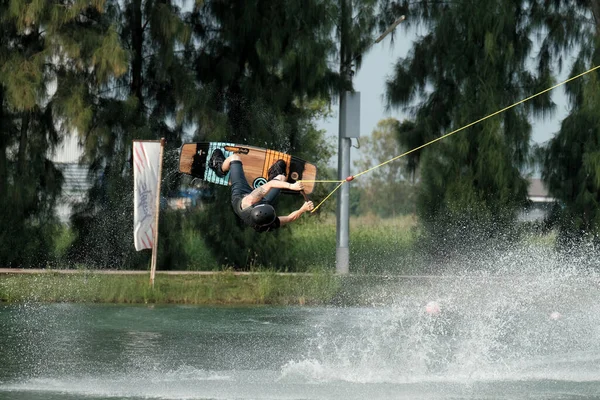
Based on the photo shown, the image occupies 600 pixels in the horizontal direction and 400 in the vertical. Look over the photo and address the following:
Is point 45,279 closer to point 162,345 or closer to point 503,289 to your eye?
point 162,345

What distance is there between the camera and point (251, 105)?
17359 millimetres

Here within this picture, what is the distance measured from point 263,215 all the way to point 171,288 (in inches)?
221

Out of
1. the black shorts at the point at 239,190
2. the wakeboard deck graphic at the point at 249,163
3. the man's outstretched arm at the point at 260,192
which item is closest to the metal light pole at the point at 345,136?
the wakeboard deck graphic at the point at 249,163

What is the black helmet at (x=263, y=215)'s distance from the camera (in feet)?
30.3

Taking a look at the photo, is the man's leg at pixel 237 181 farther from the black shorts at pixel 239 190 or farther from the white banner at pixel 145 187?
the white banner at pixel 145 187

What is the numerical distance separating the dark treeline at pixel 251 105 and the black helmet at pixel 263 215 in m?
7.58

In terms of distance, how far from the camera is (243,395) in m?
8.13

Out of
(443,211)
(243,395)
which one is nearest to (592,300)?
(443,211)

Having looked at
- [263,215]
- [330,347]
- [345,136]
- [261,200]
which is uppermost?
[345,136]

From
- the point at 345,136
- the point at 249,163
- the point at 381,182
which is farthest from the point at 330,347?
the point at 381,182

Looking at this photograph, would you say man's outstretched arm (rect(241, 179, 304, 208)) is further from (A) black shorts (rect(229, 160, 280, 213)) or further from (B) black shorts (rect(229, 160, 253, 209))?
(B) black shorts (rect(229, 160, 253, 209))

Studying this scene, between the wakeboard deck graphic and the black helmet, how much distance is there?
2509 mm

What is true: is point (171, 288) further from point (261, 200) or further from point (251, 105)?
point (261, 200)

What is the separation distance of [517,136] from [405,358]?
8.91m
